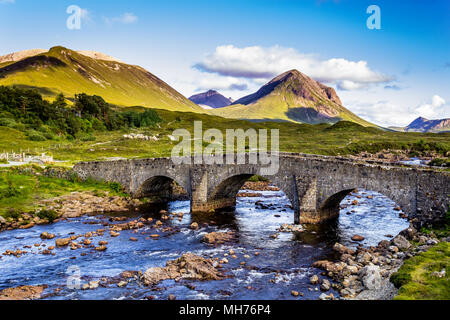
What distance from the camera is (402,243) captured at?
25047 millimetres

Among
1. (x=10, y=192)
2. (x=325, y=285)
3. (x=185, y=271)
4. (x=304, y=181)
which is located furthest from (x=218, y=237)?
(x=10, y=192)

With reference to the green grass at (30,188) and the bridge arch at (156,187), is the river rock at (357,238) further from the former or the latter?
the green grass at (30,188)

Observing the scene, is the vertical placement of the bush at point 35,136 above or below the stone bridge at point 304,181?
above

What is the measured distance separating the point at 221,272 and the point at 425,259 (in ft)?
39.2

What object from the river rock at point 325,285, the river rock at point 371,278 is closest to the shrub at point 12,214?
the river rock at point 325,285

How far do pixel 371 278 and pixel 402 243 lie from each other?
21.1ft

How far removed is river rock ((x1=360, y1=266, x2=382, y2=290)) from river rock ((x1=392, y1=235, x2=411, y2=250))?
5.01m

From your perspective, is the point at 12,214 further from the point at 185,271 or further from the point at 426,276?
the point at 426,276

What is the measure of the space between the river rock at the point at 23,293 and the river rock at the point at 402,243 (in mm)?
22317

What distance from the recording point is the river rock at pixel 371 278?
64.8ft

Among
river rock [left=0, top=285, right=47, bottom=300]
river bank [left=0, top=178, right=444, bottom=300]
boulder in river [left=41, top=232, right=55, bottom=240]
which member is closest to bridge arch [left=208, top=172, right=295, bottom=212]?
river bank [left=0, top=178, right=444, bottom=300]

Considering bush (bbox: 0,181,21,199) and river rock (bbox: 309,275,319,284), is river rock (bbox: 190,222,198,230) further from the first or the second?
bush (bbox: 0,181,21,199)
